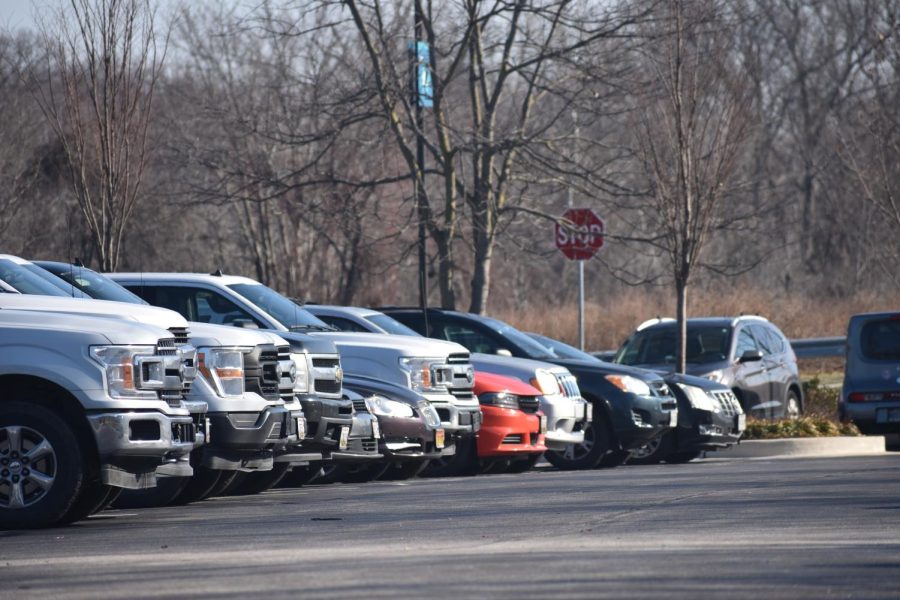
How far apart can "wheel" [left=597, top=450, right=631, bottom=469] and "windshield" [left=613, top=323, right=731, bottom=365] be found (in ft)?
12.4

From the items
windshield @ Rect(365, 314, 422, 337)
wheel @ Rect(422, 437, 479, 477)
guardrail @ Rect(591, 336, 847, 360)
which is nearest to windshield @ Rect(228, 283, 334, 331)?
windshield @ Rect(365, 314, 422, 337)

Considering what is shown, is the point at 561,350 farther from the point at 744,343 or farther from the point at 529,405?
the point at 744,343

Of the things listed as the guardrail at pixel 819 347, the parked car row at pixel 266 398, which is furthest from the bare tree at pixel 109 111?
the guardrail at pixel 819 347

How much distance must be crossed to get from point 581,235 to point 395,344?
7.97 m

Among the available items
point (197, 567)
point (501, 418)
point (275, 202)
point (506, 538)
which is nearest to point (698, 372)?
point (501, 418)

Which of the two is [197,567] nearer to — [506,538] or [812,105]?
[506,538]

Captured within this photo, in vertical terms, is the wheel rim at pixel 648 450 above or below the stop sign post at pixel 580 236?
below

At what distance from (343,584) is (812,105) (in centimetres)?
4380

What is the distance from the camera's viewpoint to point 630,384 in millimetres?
18250

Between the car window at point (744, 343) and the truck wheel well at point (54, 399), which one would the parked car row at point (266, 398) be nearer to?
the truck wheel well at point (54, 399)

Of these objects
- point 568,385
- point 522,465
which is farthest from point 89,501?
point 522,465

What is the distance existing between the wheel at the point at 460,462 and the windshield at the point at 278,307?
2.26 m

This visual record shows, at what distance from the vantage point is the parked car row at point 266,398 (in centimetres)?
1063

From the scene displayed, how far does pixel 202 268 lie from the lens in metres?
45.0
